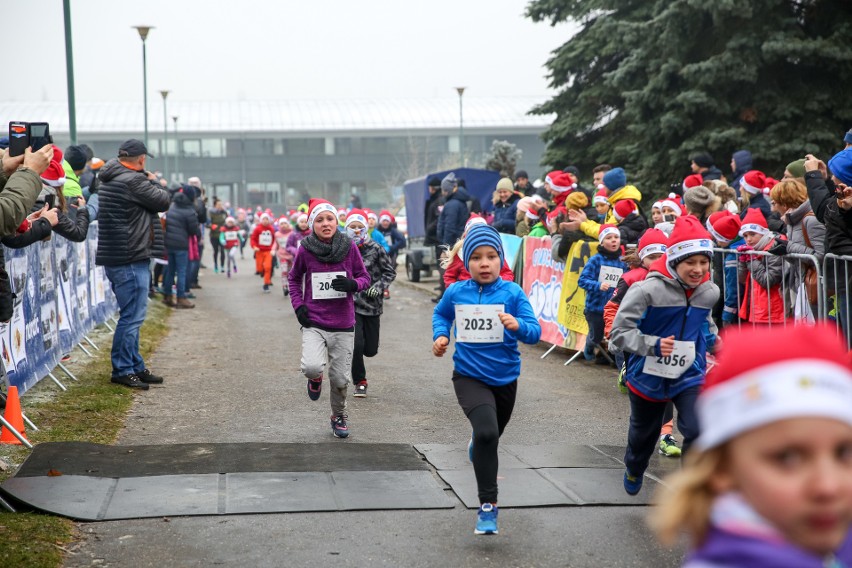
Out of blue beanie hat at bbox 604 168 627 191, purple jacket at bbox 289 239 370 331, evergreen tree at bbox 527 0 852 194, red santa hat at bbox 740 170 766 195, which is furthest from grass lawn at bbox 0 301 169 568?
evergreen tree at bbox 527 0 852 194

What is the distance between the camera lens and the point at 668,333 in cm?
640

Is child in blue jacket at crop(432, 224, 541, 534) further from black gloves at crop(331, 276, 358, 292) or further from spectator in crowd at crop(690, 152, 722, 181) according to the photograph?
spectator in crowd at crop(690, 152, 722, 181)

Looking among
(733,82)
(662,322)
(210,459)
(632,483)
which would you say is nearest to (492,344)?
(662,322)

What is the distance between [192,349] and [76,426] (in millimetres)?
5395

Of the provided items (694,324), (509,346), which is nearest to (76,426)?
(509,346)

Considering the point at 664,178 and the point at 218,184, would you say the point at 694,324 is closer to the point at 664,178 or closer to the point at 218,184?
the point at 664,178

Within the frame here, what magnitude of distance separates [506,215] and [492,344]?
12.3m

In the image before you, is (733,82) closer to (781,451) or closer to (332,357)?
(332,357)

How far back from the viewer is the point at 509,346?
6375mm

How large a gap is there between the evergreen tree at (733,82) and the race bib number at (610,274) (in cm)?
664

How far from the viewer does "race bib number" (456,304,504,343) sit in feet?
20.8

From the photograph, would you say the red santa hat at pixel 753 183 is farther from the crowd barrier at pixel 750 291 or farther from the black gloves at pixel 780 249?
the black gloves at pixel 780 249

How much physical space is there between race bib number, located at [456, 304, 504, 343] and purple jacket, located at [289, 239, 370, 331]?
2524mm

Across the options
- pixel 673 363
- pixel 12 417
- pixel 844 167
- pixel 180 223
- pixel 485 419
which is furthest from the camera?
pixel 180 223
